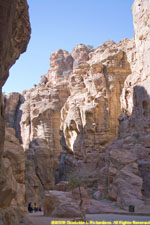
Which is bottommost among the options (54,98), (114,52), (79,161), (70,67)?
(79,161)

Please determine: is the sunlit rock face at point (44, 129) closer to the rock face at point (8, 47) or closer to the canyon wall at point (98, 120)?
the canyon wall at point (98, 120)

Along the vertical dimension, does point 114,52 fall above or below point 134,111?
above

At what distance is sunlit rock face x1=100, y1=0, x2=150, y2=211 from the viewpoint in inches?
822

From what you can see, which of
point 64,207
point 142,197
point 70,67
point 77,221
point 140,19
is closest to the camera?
point 77,221

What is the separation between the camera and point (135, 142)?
79.6 feet

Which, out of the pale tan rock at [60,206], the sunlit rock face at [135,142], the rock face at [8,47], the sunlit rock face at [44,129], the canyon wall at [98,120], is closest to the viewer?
the rock face at [8,47]

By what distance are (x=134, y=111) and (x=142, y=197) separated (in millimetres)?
8563

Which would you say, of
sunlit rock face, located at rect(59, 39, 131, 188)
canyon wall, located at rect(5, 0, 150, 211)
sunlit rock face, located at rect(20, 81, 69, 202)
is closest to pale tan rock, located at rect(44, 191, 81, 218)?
canyon wall, located at rect(5, 0, 150, 211)

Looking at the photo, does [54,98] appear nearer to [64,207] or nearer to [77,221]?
[64,207]

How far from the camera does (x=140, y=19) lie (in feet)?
91.8

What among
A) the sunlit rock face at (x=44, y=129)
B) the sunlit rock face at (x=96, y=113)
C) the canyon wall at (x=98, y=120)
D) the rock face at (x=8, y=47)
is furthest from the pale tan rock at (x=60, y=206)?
the sunlit rock face at (x=44, y=129)

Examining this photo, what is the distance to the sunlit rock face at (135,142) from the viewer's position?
20886 millimetres

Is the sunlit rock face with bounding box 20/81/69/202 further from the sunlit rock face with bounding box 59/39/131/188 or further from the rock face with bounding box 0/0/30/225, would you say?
the rock face with bounding box 0/0/30/225

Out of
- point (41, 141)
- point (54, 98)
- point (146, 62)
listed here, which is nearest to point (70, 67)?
point (54, 98)
